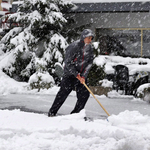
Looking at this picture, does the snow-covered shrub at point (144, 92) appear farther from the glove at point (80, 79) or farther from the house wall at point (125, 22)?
the house wall at point (125, 22)

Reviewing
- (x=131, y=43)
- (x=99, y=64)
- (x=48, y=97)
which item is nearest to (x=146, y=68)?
(x=99, y=64)

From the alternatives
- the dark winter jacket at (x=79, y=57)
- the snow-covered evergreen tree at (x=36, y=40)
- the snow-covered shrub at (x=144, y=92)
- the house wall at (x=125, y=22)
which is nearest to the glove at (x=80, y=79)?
the dark winter jacket at (x=79, y=57)

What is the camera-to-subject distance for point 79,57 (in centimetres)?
603

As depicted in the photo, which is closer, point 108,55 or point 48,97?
point 48,97

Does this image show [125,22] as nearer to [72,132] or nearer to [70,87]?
[70,87]

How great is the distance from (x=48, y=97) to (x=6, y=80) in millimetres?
2713

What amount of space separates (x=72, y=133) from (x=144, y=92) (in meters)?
4.93

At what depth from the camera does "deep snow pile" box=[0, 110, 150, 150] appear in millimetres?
4409

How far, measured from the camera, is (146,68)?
10.9m

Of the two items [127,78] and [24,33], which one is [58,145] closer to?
[127,78]

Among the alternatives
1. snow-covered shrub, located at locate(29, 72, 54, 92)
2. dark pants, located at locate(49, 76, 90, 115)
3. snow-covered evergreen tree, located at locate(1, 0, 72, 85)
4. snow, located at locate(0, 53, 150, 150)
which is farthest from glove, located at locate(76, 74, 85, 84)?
snow-covered evergreen tree, located at locate(1, 0, 72, 85)

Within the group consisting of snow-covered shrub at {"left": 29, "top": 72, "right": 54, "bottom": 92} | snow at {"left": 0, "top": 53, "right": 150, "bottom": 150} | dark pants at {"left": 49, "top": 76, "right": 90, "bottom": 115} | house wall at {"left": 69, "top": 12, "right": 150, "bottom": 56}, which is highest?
house wall at {"left": 69, "top": 12, "right": 150, "bottom": 56}

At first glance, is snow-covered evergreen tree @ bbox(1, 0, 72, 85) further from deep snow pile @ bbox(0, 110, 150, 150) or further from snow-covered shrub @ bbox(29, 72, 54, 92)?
deep snow pile @ bbox(0, 110, 150, 150)

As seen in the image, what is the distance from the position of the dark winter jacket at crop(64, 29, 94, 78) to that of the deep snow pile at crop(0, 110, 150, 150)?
79cm
